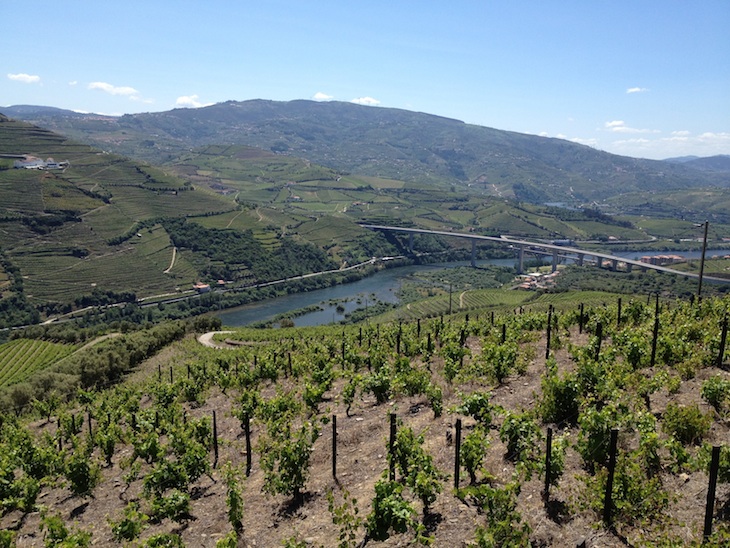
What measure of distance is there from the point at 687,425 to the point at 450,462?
469 centimetres

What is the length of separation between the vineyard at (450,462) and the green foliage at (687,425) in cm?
4

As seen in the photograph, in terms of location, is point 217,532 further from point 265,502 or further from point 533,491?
point 533,491

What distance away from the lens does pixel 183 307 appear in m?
87.3

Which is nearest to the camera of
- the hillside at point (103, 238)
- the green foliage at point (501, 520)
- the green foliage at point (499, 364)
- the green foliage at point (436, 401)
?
the green foliage at point (501, 520)

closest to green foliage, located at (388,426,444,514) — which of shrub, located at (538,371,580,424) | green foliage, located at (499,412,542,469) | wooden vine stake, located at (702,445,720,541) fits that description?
green foliage, located at (499,412,542,469)

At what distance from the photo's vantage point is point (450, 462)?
10.5 metres

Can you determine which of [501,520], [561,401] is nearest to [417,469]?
[501,520]

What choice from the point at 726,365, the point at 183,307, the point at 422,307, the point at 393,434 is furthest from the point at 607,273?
the point at 393,434

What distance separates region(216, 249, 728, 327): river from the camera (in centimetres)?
8650

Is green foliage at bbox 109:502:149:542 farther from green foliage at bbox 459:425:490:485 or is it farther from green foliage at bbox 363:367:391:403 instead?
green foliage at bbox 363:367:391:403

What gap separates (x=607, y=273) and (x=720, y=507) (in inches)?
4518

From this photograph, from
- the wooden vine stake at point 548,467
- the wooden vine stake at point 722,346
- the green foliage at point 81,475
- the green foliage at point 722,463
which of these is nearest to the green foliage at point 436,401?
the wooden vine stake at point 548,467

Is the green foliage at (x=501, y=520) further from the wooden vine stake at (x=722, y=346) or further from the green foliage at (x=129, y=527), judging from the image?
the wooden vine stake at (x=722, y=346)

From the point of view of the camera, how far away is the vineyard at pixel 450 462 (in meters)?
7.87
